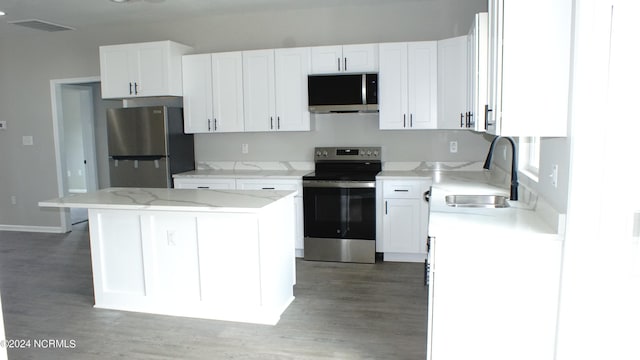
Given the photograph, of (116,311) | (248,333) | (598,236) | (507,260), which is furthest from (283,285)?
(598,236)

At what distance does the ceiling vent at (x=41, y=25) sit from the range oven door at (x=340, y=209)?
3548 millimetres

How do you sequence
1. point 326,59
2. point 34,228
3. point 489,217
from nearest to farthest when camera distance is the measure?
point 489,217 → point 326,59 → point 34,228

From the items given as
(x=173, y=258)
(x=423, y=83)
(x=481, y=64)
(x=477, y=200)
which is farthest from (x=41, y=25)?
(x=477, y=200)

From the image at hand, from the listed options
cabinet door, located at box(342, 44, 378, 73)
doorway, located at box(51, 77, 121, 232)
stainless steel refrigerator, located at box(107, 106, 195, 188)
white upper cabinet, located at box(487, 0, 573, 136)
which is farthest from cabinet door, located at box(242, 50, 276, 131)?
white upper cabinet, located at box(487, 0, 573, 136)

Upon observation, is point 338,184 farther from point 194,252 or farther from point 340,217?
point 194,252

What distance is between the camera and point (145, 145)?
5230 millimetres

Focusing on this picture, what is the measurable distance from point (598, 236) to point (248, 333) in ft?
6.80

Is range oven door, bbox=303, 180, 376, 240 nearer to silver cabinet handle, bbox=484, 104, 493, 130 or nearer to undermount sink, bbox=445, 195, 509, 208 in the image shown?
undermount sink, bbox=445, 195, 509, 208

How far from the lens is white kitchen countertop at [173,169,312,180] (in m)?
4.91

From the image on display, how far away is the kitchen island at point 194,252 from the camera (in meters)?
3.18

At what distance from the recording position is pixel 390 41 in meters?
4.98

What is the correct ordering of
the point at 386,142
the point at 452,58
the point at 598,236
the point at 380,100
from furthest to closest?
the point at 386,142 → the point at 380,100 → the point at 452,58 → the point at 598,236

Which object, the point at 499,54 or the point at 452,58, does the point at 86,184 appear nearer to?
the point at 452,58

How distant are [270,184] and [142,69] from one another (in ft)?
6.24
